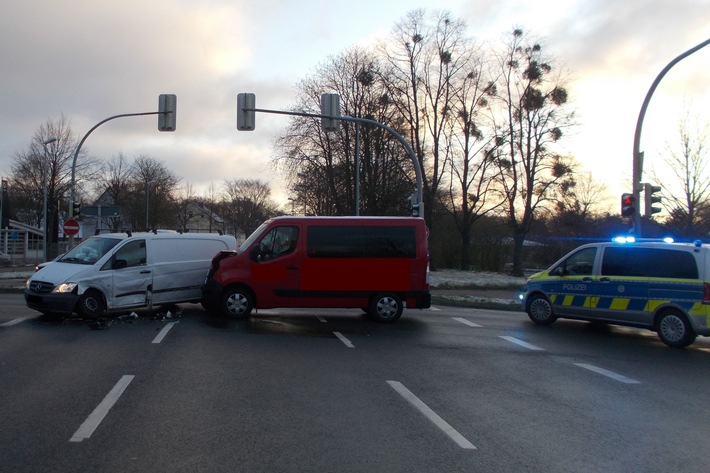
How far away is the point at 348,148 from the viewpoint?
123 feet

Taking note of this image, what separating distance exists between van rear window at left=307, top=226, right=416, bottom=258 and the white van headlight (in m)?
4.90

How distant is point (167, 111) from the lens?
19000 millimetres

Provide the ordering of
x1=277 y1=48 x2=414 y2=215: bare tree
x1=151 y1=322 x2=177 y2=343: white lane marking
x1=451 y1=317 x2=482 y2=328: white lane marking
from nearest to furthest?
x1=151 y1=322 x2=177 y2=343: white lane marking < x1=451 y1=317 x2=482 y2=328: white lane marking < x1=277 y1=48 x2=414 y2=215: bare tree

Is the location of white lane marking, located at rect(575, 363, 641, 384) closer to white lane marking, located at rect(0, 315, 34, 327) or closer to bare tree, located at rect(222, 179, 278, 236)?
white lane marking, located at rect(0, 315, 34, 327)

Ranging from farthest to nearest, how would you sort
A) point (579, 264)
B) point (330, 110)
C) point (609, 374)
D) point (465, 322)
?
point (330, 110) → point (465, 322) → point (579, 264) → point (609, 374)

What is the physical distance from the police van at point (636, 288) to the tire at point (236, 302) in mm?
6764

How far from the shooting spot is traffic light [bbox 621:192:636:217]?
16.0 meters

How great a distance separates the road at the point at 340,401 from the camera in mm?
4926

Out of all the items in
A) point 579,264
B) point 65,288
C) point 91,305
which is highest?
point 579,264

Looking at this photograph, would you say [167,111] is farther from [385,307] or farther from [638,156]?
[638,156]

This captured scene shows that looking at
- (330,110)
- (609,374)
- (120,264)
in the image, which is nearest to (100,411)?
(609,374)

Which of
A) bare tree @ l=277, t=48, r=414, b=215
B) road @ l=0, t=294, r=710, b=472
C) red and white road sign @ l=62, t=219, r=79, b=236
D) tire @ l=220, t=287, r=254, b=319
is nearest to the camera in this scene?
road @ l=0, t=294, r=710, b=472

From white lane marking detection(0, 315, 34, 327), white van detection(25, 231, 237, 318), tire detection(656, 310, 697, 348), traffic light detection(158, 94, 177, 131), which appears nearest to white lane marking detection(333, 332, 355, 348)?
white van detection(25, 231, 237, 318)

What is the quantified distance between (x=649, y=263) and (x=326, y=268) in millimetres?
6629
